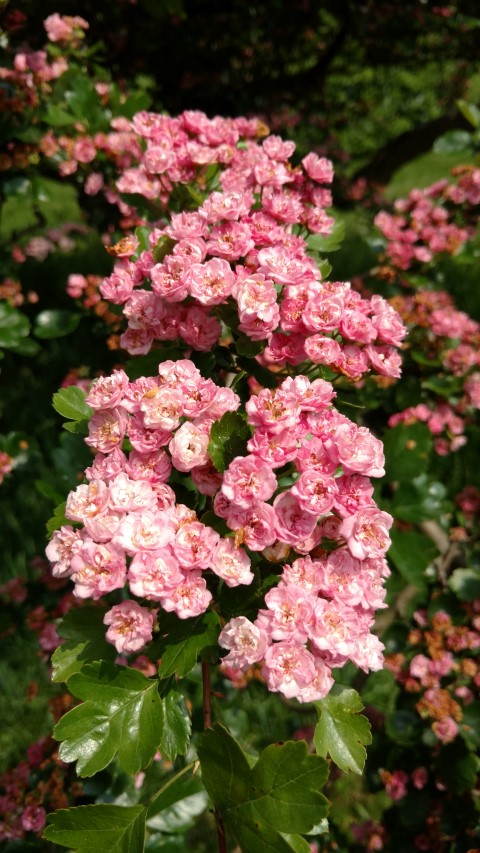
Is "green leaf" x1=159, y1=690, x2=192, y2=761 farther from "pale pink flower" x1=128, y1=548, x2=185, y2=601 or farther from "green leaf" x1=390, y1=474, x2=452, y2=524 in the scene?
"green leaf" x1=390, y1=474, x2=452, y2=524

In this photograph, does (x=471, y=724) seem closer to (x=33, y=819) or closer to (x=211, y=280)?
(x=33, y=819)

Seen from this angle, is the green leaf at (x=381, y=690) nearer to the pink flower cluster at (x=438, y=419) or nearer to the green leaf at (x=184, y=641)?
the pink flower cluster at (x=438, y=419)

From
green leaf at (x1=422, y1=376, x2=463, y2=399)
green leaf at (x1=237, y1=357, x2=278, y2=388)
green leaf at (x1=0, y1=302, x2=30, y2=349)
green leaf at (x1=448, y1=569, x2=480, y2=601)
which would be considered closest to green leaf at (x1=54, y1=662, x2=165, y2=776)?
green leaf at (x1=237, y1=357, x2=278, y2=388)

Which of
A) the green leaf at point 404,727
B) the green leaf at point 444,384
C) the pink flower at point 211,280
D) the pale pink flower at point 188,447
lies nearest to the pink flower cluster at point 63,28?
the pink flower at point 211,280

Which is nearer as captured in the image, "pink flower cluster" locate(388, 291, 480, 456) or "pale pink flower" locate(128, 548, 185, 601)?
"pale pink flower" locate(128, 548, 185, 601)

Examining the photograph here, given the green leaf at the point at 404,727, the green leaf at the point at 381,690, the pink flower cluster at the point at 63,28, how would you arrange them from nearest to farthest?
the green leaf at the point at 404,727, the pink flower cluster at the point at 63,28, the green leaf at the point at 381,690

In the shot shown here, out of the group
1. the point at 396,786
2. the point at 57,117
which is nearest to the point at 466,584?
the point at 396,786

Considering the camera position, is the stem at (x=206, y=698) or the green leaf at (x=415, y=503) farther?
the green leaf at (x=415, y=503)

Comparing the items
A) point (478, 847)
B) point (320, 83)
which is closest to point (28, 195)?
point (478, 847)
